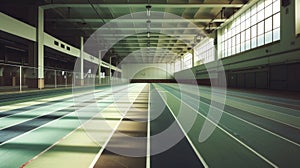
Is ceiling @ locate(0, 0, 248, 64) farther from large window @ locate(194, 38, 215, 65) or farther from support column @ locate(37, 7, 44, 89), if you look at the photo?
large window @ locate(194, 38, 215, 65)

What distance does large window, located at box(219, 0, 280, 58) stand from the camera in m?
19.4

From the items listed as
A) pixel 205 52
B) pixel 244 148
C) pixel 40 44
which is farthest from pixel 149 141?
pixel 205 52

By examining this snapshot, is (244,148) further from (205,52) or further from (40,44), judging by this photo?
(205,52)

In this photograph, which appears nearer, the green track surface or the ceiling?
the green track surface

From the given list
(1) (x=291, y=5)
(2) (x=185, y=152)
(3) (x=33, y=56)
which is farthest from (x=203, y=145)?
(3) (x=33, y=56)

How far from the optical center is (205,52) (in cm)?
4044

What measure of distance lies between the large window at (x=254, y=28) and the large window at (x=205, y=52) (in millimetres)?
5341

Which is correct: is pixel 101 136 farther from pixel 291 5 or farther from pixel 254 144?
pixel 291 5

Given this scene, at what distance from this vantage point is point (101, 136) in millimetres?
6355

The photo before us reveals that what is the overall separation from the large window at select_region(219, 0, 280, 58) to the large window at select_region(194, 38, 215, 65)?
17.5ft

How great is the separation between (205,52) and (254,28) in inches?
697

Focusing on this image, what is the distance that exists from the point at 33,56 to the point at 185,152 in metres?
18.8

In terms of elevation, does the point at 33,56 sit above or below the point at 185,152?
above

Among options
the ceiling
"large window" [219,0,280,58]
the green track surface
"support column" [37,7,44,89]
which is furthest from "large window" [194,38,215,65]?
the green track surface
